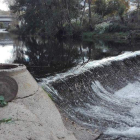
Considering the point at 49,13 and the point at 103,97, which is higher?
the point at 49,13

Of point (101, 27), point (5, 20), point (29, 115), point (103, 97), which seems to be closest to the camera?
point (29, 115)

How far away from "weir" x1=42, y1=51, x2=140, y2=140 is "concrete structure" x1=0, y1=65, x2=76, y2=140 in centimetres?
125

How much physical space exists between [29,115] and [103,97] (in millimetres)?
4206

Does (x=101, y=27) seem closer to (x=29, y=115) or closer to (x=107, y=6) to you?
(x=107, y=6)

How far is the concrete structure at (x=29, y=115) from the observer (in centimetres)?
423

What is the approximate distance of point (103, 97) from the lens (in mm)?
8508

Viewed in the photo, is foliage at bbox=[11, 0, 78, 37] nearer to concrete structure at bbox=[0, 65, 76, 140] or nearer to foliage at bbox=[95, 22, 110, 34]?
foliage at bbox=[95, 22, 110, 34]

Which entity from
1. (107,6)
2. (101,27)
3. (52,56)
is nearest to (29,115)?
(52,56)

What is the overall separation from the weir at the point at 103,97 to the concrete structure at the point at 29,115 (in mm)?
1252

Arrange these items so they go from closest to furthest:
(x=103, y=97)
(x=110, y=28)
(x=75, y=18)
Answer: (x=103, y=97) < (x=110, y=28) < (x=75, y=18)

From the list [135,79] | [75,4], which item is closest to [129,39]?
[75,4]

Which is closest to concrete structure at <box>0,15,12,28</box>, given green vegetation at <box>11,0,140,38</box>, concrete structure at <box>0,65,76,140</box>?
green vegetation at <box>11,0,140,38</box>

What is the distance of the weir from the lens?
247 inches

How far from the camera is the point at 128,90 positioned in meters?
9.99
